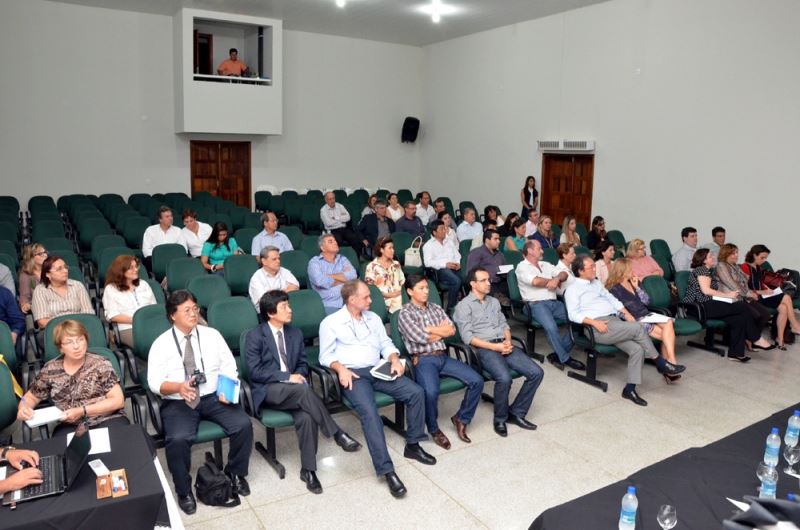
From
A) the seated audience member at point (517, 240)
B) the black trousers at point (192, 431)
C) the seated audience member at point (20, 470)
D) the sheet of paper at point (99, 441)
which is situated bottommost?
the black trousers at point (192, 431)

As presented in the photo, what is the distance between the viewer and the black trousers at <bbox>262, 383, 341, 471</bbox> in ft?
13.6

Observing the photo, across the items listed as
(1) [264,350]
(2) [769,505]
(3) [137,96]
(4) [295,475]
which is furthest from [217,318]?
(3) [137,96]

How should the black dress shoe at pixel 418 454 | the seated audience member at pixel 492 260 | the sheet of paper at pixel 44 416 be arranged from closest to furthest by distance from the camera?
the sheet of paper at pixel 44 416 < the black dress shoe at pixel 418 454 < the seated audience member at pixel 492 260

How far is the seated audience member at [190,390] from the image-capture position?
387cm

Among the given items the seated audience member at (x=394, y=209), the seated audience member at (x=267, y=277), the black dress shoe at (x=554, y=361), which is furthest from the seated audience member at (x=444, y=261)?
the seated audience member at (x=394, y=209)

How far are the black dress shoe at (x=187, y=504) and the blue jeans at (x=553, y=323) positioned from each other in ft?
11.9

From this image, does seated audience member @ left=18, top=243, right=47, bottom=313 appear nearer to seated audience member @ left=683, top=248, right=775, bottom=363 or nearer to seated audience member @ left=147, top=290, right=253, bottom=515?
seated audience member @ left=147, top=290, right=253, bottom=515

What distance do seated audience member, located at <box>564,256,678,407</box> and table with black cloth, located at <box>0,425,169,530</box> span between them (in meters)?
4.08

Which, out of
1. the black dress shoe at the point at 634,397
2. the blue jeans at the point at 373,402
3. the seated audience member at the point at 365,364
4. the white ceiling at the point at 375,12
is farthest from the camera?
the white ceiling at the point at 375,12

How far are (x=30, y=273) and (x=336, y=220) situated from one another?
5.88 meters

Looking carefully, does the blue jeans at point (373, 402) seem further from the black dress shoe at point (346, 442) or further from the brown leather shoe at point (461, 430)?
the brown leather shoe at point (461, 430)

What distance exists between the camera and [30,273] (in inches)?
229

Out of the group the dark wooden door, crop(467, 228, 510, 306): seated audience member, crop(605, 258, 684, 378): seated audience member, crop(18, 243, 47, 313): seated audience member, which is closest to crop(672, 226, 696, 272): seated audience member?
crop(605, 258, 684, 378): seated audience member

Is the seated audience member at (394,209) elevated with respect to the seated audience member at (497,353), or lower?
elevated
